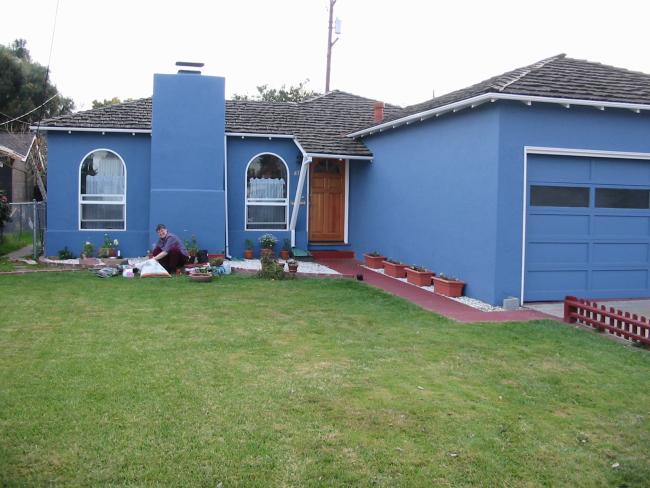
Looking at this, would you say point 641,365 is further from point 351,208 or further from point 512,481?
point 351,208

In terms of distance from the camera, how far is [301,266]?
48.5 feet

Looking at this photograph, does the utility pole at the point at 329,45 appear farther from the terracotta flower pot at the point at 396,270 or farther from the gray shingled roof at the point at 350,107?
the terracotta flower pot at the point at 396,270

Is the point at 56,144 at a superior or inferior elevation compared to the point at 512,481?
superior

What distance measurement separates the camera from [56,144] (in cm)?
1547

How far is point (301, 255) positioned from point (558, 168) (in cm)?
734

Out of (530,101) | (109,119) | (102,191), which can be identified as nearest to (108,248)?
(102,191)

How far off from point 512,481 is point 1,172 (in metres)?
29.1

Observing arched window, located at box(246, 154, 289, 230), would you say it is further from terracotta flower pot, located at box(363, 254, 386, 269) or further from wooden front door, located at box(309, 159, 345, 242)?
terracotta flower pot, located at box(363, 254, 386, 269)

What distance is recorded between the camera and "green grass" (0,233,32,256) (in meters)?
17.2

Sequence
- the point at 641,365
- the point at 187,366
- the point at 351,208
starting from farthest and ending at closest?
1. the point at 351,208
2. the point at 641,365
3. the point at 187,366

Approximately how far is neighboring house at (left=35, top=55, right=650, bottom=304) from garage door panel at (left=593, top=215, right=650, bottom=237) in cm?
3

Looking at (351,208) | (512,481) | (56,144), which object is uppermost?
(56,144)

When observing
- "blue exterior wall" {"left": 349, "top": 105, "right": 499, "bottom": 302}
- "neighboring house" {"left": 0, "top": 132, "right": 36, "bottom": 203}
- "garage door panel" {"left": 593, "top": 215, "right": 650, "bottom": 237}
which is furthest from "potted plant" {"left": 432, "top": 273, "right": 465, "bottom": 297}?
"neighboring house" {"left": 0, "top": 132, "right": 36, "bottom": 203}

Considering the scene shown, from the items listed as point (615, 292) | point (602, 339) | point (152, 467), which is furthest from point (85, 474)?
point (615, 292)
